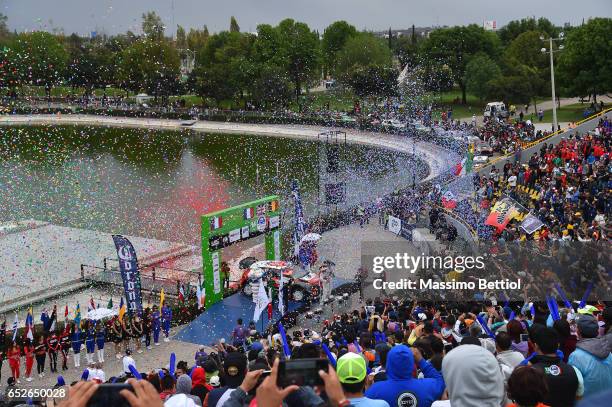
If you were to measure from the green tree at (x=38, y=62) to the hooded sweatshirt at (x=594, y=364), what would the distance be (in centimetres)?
8456

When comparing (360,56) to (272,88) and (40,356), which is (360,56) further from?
(40,356)

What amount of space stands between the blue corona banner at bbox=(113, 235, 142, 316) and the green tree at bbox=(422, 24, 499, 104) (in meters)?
59.3

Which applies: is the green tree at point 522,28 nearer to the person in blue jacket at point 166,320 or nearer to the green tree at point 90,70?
the green tree at point 90,70

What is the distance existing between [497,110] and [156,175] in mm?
26938

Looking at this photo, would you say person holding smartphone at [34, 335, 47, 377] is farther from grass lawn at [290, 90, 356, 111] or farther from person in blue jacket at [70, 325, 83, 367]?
grass lawn at [290, 90, 356, 111]

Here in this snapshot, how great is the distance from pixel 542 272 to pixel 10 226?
24933mm

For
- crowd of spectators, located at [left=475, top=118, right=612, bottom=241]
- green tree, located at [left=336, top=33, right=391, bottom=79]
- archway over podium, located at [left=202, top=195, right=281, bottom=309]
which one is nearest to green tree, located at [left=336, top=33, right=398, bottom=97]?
green tree, located at [left=336, top=33, right=391, bottom=79]

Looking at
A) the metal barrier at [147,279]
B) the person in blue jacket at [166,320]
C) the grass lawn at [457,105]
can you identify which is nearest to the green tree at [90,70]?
the grass lawn at [457,105]

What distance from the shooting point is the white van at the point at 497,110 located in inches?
2267

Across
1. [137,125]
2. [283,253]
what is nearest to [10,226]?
[283,253]

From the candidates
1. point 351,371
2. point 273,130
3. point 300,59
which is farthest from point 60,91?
point 351,371

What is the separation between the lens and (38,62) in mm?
86562

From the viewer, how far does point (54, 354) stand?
1786 cm

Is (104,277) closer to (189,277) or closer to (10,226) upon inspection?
(189,277)
